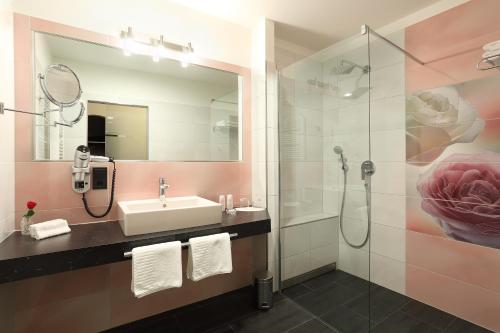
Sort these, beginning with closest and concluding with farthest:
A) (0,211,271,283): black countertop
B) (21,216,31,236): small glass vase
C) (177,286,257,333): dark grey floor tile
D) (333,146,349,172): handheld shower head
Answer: (0,211,271,283): black countertop → (21,216,31,236): small glass vase → (177,286,257,333): dark grey floor tile → (333,146,349,172): handheld shower head

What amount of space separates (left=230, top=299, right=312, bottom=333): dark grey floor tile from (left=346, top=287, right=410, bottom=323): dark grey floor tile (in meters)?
0.40

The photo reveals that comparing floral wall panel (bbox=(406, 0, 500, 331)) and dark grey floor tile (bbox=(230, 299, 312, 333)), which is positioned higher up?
floral wall panel (bbox=(406, 0, 500, 331))

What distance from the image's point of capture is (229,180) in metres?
2.27

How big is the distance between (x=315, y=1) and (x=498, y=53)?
1.27m

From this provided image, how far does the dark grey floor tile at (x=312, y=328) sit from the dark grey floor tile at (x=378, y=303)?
30 cm

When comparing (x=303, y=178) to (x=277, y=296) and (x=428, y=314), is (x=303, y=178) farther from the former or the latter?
(x=428, y=314)

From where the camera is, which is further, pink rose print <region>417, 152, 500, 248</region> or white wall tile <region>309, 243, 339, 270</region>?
white wall tile <region>309, 243, 339, 270</region>

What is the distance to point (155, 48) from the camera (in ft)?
6.15

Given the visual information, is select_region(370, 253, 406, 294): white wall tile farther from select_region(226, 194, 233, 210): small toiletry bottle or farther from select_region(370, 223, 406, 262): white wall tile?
select_region(226, 194, 233, 210): small toiletry bottle

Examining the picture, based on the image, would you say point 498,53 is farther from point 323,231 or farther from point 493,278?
point 323,231

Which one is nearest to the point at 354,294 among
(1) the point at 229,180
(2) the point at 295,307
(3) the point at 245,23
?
(2) the point at 295,307

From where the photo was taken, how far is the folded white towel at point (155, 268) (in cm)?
133

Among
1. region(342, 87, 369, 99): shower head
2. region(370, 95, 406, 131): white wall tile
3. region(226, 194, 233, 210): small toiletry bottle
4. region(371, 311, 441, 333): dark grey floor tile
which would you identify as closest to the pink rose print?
region(370, 95, 406, 131): white wall tile

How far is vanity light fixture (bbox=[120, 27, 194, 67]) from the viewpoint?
5.83ft
